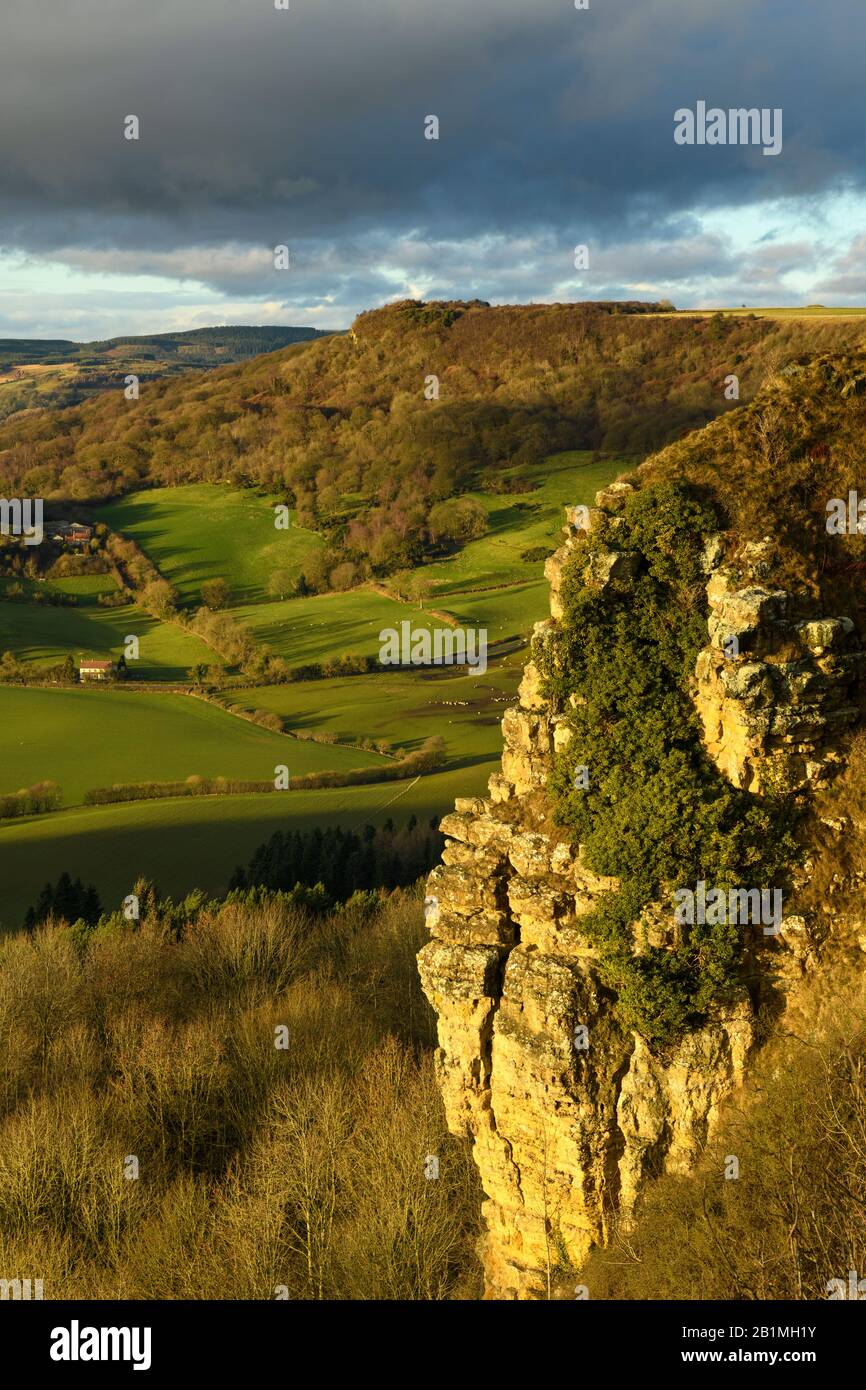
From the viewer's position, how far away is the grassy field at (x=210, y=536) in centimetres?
14025

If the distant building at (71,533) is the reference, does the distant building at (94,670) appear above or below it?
below

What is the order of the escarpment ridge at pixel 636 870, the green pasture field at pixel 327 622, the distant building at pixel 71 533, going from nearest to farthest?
the escarpment ridge at pixel 636 870 < the green pasture field at pixel 327 622 < the distant building at pixel 71 533

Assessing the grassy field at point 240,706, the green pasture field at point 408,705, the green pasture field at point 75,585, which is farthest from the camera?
the green pasture field at point 75,585

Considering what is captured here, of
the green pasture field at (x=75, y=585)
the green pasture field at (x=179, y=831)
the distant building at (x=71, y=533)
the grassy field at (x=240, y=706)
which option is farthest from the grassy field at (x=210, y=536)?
the green pasture field at (x=179, y=831)

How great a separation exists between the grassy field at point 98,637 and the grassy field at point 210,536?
39.5 ft

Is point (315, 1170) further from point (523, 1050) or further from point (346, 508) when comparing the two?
point (346, 508)

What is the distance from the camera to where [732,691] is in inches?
573

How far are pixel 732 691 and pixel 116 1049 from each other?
2572 centimetres

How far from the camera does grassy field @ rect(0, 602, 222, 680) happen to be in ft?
351

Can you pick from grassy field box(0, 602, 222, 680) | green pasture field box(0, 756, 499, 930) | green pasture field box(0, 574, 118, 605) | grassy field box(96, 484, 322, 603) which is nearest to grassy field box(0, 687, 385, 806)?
green pasture field box(0, 756, 499, 930)

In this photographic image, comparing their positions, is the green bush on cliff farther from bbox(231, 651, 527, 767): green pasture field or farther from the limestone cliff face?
bbox(231, 651, 527, 767): green pasture field

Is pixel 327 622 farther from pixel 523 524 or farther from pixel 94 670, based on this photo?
pixel 523 524

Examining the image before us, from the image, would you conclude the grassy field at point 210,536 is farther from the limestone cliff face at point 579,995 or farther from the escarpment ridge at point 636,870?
the limestone cliff face at point 579,995

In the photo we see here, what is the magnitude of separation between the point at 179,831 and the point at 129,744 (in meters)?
21.5
